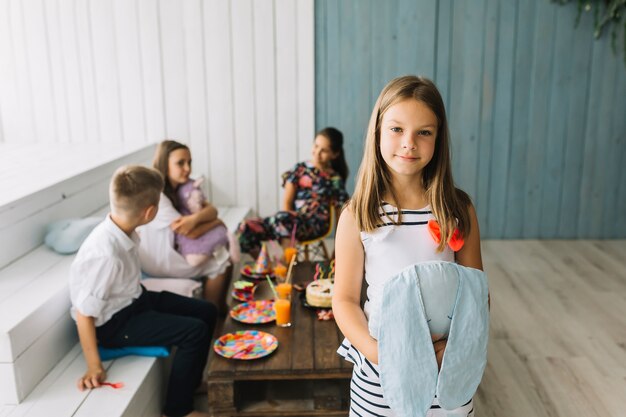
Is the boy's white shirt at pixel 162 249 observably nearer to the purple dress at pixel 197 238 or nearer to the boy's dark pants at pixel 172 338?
the purple dress at pixel 197 238

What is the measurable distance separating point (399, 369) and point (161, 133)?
3.51 m

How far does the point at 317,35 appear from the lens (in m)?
4.23

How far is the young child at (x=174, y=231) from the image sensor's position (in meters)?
2.83

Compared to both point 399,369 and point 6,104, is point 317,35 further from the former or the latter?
point 399,369

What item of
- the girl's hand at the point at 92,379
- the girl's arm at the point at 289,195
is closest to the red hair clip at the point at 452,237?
the girl's hand at the point at 92,379

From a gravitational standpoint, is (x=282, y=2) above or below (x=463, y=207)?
above

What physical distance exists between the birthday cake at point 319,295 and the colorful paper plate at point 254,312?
15 cm

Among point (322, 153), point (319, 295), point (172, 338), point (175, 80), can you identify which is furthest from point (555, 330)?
point (175, 80)

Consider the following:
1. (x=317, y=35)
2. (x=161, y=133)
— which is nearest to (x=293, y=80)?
(x=317, y=35)

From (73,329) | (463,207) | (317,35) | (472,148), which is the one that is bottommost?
(73,329)

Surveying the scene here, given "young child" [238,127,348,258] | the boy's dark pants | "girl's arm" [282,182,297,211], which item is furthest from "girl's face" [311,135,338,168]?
the boy's dark pants

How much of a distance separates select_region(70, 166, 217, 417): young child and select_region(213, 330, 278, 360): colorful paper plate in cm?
17

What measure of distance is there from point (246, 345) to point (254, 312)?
0.28m

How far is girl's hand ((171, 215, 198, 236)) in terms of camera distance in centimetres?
286
